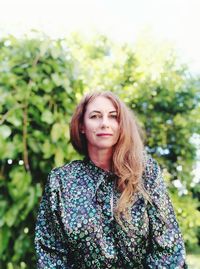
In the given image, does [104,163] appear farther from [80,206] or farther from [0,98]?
[0,98]

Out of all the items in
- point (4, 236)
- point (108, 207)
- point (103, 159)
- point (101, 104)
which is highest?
point (101, 104)

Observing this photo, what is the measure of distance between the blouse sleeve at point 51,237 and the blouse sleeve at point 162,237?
0.31 meters

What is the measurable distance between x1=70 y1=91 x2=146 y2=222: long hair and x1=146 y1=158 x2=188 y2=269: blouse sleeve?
64mm

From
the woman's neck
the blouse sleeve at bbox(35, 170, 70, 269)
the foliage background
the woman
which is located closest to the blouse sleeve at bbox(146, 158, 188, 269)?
the woman

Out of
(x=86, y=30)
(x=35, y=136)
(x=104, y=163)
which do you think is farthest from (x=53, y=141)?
(x=86, y=30)

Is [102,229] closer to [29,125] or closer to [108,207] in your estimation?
[108,207]

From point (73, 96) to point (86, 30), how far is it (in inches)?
191

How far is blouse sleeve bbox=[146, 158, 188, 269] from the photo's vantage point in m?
1.85

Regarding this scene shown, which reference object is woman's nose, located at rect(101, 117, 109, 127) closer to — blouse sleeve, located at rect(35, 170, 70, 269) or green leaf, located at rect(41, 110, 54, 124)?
blouse sleeve, located at rect(35, 170, 70, 269)

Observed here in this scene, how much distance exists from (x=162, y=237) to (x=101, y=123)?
457 millimetres

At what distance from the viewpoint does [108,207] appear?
6.14ft

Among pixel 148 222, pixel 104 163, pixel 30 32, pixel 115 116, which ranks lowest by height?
pixel 148 222

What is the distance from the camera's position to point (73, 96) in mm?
2521

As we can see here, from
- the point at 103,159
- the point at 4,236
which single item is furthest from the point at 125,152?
the point at 4,236
